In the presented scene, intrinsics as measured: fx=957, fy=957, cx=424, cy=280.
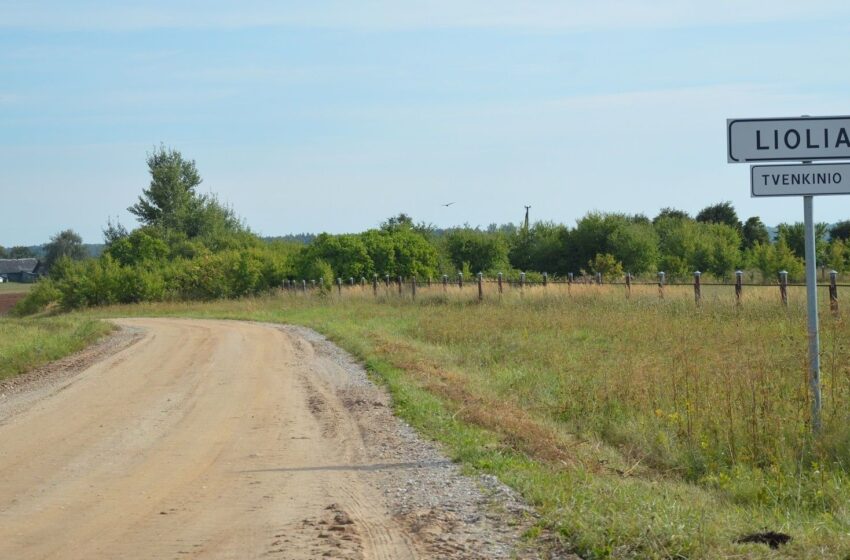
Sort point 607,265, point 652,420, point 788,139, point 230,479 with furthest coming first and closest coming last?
point 607,265
point 652,420
point 788,139
point 230,479

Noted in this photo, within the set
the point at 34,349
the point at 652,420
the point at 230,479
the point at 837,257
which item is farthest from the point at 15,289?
the point at 230,479

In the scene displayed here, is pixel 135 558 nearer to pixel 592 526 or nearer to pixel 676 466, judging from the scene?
pixel 592 526

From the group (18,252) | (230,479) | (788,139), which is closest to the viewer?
(230,479)

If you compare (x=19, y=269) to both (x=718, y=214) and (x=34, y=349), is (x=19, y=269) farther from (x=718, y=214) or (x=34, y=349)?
(x=34, y=349)

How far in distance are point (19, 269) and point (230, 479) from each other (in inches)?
6234

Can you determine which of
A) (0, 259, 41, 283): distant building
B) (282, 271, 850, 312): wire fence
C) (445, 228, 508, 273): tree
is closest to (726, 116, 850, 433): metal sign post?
(282, 271, 850, 312): wire fence

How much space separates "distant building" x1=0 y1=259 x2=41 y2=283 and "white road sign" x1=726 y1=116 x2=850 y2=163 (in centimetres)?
14875

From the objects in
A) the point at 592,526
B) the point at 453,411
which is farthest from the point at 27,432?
the point at 592,526

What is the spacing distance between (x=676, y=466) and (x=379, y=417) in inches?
167

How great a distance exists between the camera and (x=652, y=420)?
36.7 feet

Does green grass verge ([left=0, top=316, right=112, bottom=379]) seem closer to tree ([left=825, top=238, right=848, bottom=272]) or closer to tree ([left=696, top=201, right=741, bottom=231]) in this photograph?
tree ([left=825, top=238, right=848, bottom=272])

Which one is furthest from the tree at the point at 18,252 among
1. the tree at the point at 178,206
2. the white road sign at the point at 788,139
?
the white road sign at the point at 788,139

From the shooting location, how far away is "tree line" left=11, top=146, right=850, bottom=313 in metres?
53.3

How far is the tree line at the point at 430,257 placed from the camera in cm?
5328
